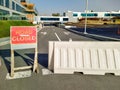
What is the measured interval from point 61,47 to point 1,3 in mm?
41180

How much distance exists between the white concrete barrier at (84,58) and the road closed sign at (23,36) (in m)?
0.88

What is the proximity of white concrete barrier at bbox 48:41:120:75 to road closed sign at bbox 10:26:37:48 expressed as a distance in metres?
0.88

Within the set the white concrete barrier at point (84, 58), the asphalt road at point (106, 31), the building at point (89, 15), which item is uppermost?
the building at point (89, 15)

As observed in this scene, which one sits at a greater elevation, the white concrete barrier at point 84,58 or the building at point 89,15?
the building at point 89,15

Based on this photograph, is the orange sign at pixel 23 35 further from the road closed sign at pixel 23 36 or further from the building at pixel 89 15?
the building at pixel 89 15

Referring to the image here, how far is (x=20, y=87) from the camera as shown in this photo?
19.0 feet

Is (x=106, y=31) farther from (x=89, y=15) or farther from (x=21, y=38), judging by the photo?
(x=89, y=15)

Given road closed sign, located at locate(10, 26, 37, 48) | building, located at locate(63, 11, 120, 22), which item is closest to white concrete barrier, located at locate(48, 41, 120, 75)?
road closed sign, located at locate(10, 26, 37, 48)

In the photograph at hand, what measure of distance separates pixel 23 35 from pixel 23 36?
40mm

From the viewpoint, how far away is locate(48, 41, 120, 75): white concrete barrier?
23.7 feet

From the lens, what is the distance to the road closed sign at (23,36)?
702 centimetres

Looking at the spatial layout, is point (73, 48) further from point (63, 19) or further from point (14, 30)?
point (63, 19)

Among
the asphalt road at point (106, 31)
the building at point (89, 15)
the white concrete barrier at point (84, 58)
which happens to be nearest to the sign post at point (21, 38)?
the white concrete barrier at point (84, 58)

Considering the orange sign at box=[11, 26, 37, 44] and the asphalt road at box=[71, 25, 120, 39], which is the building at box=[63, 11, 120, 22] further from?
the orange sign at box=[11, 26, 37, 44]
